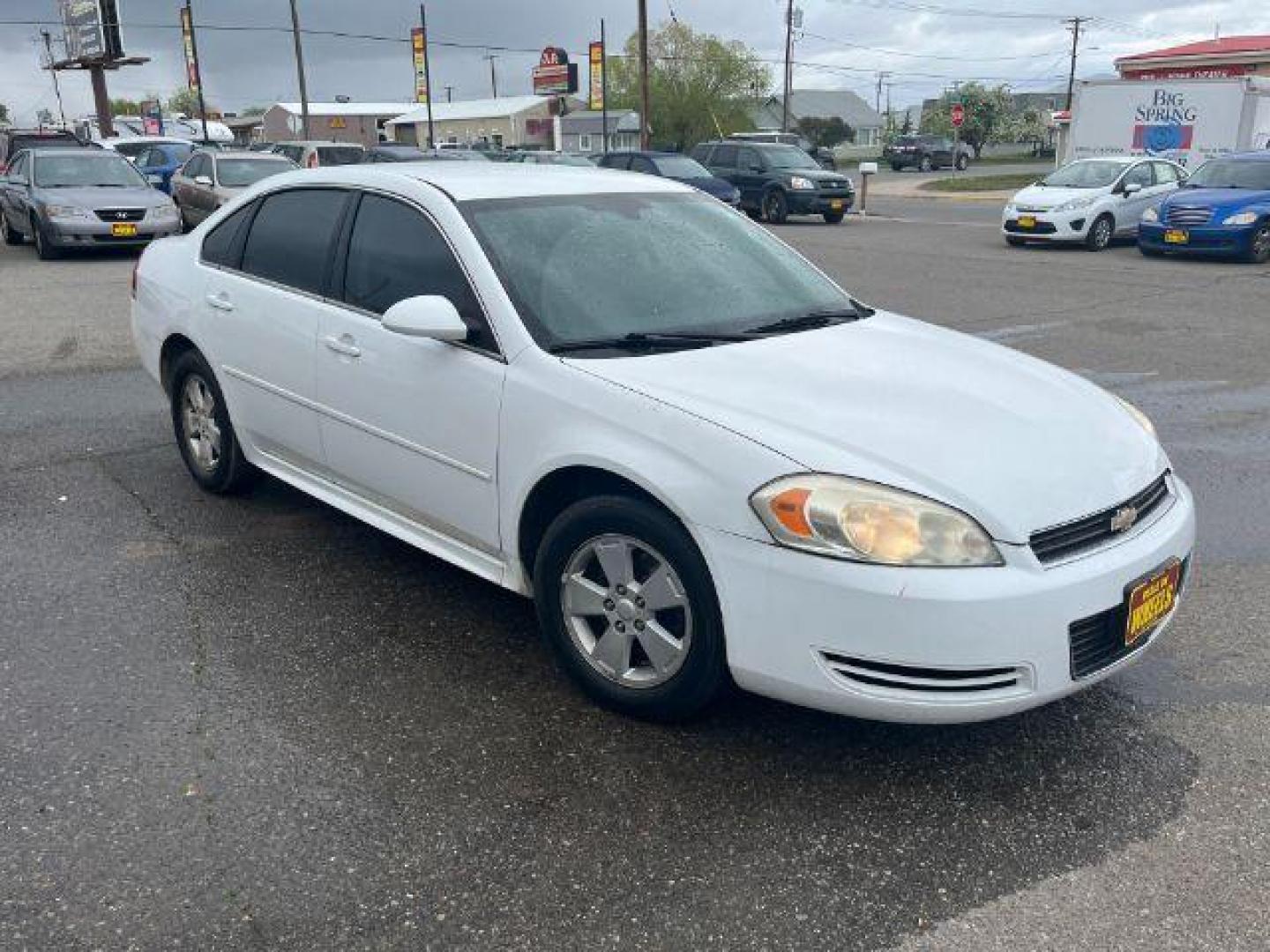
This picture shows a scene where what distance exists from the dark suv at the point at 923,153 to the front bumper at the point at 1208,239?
42067mm

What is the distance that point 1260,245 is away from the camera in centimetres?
1591

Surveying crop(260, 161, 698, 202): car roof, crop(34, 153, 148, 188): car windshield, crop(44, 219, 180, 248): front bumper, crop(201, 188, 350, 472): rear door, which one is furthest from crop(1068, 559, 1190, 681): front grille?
crop(34, 153, 148, 188): car windshield

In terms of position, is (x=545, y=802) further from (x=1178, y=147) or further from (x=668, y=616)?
(x=1178, y=147)

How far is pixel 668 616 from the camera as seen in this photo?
320 cm

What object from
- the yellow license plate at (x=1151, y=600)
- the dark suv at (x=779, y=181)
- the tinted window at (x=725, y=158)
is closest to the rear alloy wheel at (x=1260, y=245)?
the dark suv at (x=779, y=181)

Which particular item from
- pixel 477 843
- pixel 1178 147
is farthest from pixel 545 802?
pixel 1178 147

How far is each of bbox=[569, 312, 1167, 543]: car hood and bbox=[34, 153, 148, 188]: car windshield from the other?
1496cm

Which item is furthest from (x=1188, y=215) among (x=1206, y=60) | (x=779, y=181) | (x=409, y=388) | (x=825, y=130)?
(x=825, y=130)

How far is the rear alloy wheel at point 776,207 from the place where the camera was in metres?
23.0

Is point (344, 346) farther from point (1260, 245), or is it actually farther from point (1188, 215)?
point (1260, 245)

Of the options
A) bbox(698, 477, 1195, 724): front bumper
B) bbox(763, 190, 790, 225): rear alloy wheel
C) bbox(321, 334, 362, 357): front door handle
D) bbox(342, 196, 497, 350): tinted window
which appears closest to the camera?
bbox(698, 477, 1195, 724): front bumper

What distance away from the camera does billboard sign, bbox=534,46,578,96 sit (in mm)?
52281

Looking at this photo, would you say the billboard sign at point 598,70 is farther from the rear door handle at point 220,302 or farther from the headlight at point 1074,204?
the rear door handle at point 220,302

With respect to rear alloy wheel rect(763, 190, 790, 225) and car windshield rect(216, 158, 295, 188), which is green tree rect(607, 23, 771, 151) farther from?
car windshield rect(216, 158, 295, 188)
